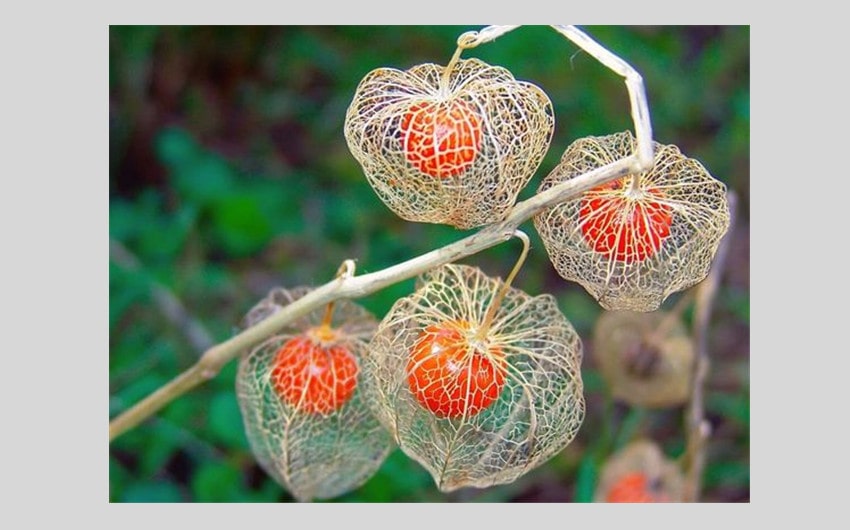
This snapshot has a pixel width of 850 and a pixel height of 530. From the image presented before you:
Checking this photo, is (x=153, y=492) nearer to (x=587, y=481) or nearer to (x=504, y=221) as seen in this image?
(x=587, y=481)

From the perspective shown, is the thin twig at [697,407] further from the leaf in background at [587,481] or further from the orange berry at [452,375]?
the orange berry at [452,375]

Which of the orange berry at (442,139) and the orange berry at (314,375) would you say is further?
the orange berry at (314,375)

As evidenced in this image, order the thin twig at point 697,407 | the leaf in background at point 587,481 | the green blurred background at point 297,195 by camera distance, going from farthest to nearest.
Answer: the green blurred background at point 297,195 → the leaf in background at point 587,481 → the thin twig at point 697,407

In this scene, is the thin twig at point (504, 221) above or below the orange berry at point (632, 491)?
above

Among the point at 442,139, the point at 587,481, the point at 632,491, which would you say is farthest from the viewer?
the point at 587,481

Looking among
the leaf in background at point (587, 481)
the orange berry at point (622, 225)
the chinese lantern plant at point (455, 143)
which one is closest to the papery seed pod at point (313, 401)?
the chinese lantern plant at point (455, 143)

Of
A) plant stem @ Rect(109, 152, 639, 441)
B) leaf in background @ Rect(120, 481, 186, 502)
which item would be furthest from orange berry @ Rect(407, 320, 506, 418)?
leaf in background @ Rect(120, 481, 186, 502)

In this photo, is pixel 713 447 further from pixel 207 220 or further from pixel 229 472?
pixel 207 220

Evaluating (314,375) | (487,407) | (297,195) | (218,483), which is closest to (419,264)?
(487,407)
